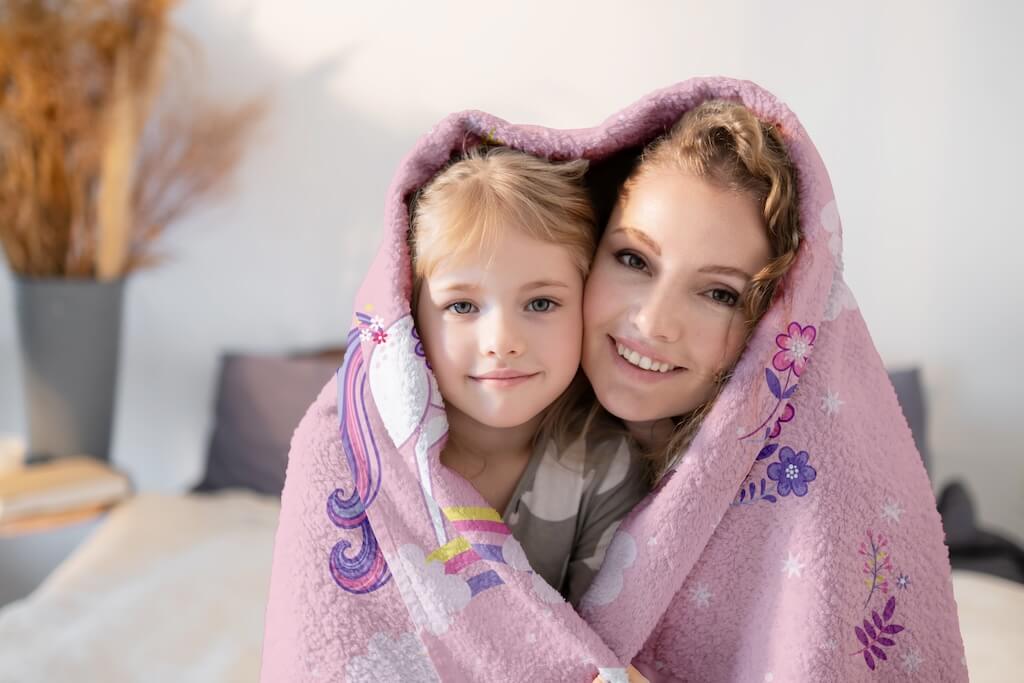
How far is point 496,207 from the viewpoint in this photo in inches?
35.3

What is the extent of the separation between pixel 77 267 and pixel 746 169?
5.11 feet

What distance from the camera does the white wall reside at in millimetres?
1844

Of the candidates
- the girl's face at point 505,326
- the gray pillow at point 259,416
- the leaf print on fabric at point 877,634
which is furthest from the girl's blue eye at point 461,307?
the gray pillow at point 259,416

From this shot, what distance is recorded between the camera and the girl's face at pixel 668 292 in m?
0.89

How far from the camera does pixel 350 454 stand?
95cm

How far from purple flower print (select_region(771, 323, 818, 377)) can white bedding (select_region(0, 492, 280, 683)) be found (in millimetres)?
848

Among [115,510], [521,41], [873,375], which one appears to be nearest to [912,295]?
[521,41]

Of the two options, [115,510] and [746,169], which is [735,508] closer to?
[746,169]

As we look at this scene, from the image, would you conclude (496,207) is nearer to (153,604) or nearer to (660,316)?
(660,316)

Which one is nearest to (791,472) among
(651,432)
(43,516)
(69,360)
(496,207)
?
(651,432)

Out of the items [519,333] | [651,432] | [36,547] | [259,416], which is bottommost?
[36,547]

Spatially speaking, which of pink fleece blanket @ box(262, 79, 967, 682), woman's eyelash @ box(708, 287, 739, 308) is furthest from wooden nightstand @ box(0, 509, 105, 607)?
woman's eyelash @ box(708, 287, 739, 308)

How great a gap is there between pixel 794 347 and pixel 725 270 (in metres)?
0.10

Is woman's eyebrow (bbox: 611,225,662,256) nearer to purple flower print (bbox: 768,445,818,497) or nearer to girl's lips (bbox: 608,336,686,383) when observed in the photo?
girl's lips (bbox: 608,336,686,383)
